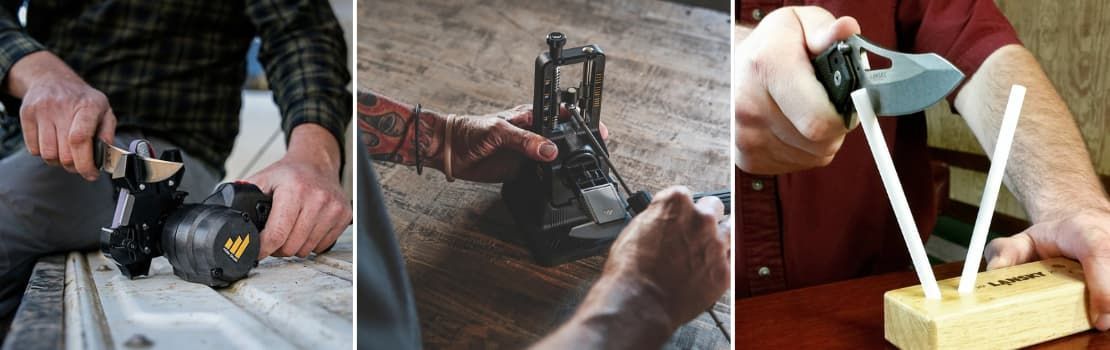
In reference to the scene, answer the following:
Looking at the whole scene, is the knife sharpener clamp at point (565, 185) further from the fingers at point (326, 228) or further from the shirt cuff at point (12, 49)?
the shirt cuff at point (12, 49)

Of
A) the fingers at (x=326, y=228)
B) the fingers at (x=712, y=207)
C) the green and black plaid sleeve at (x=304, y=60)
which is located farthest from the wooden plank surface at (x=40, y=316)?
the fingers at (x=712, y=207)

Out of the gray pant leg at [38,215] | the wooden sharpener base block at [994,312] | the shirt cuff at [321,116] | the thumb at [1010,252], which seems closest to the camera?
the wooden sharpener base block at [994,312]

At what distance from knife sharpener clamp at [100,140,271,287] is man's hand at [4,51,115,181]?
0.06 metres

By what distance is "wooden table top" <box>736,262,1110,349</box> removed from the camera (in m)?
0.52

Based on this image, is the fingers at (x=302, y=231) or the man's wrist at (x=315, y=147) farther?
the man's wrist at (x=315, y=147)

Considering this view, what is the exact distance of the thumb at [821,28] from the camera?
451mm

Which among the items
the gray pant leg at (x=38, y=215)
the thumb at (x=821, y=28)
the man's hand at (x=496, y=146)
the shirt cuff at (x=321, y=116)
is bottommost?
the gray pant leg at (x=38, y=215)

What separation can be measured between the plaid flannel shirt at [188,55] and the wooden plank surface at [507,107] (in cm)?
60

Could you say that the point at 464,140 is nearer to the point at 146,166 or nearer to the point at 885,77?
the point at 885,77

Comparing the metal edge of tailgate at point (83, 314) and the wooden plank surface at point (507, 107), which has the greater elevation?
the wooden plank surface at point (507, 107)

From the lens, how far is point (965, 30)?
716mm


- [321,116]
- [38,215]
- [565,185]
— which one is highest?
[565,185]

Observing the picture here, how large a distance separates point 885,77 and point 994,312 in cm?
19

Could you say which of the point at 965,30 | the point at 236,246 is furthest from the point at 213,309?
the point at 965,30
